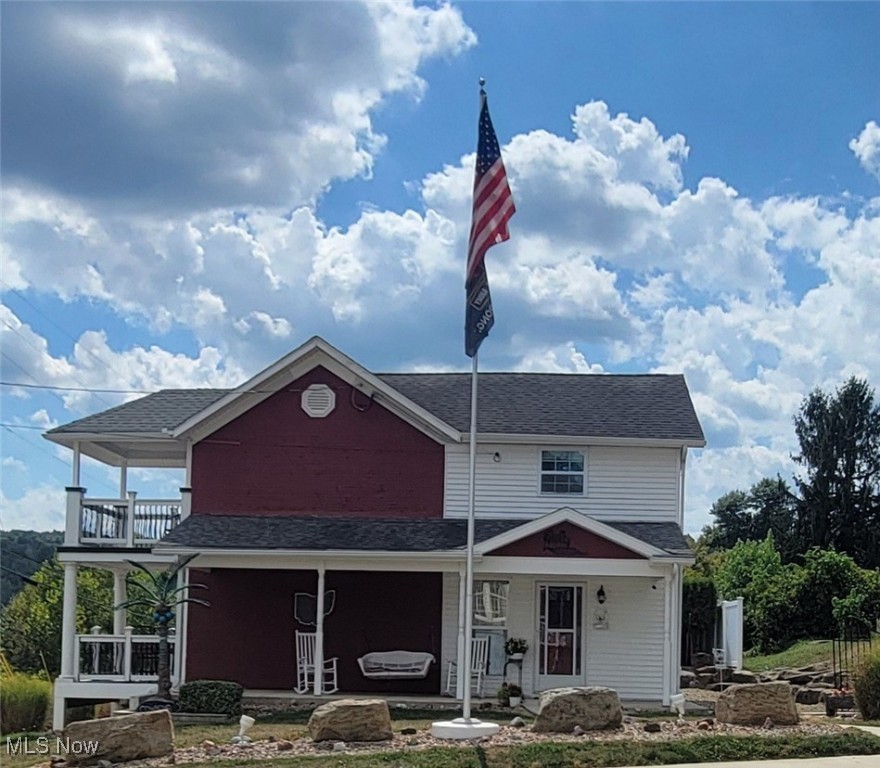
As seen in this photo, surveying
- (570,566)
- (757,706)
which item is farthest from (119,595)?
(757,706)

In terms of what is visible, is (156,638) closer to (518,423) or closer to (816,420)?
(518,423)

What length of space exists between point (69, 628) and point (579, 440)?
1017 cm

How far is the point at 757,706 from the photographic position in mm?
16344

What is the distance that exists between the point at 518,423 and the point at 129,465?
8918 mm

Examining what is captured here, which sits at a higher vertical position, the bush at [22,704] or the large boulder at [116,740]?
the large boulder at [116,740]

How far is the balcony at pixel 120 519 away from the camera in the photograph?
24109 mm

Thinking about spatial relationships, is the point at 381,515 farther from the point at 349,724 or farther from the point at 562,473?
the point at 349,724

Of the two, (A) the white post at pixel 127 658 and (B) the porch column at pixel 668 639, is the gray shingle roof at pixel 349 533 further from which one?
(A) the white post at pixel 127 658

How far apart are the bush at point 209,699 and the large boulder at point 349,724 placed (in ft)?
16.1

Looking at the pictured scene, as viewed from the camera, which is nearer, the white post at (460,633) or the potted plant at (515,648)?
the white post at (460,633)

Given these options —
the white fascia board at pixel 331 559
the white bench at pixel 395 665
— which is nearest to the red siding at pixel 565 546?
the white fascia board at pixel 331 559

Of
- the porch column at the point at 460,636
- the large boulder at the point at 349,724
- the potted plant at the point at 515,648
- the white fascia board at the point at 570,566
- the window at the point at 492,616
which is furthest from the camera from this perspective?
the window at the point at 492,616

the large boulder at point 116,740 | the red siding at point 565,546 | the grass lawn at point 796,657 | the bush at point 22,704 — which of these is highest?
the red siding at point 565,546
